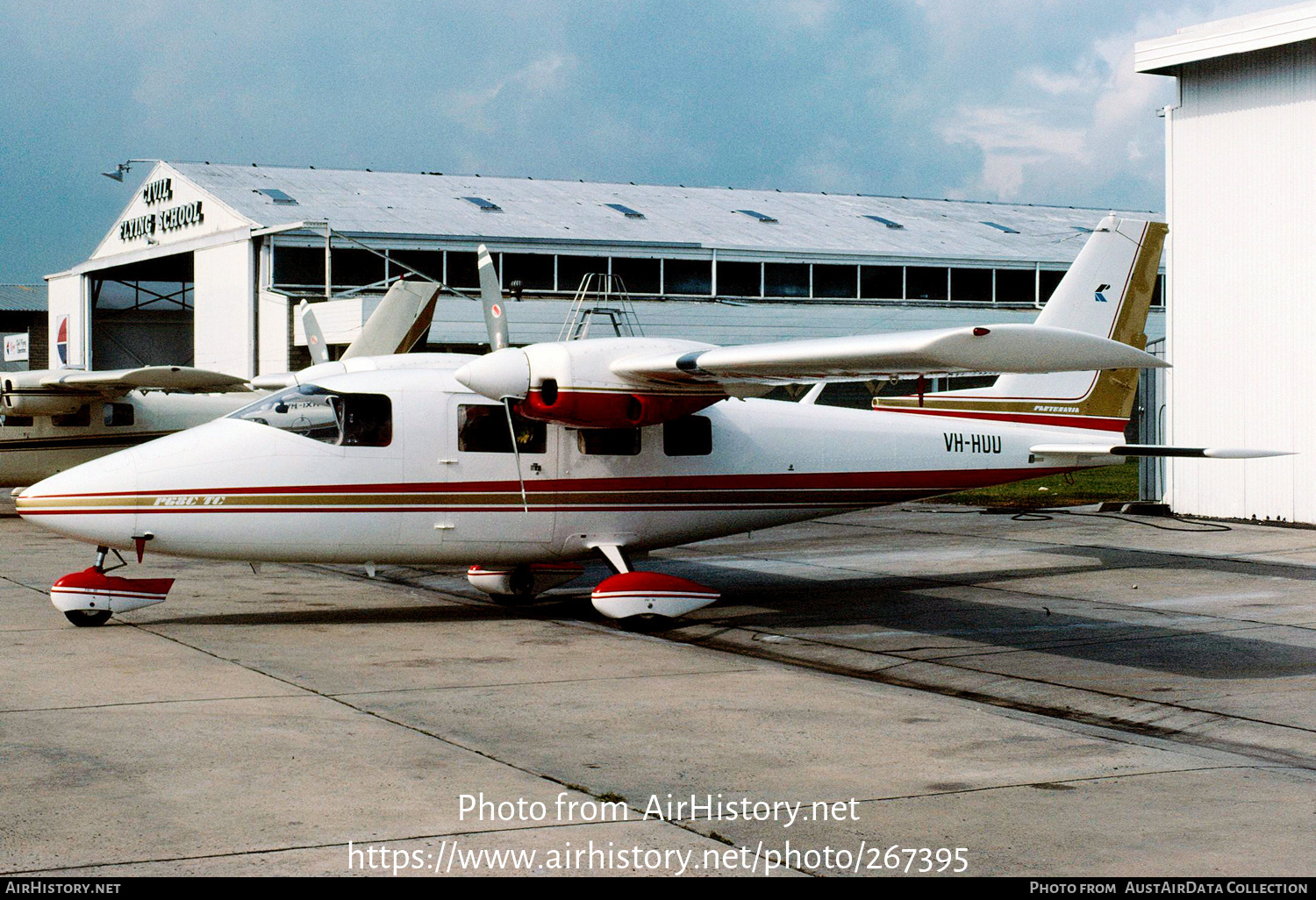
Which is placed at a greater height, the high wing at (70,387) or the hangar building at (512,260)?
the hangar building at (512,260)

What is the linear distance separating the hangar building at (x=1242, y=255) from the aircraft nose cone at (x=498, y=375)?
13.8 meters

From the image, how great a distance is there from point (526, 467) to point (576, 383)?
1.14m

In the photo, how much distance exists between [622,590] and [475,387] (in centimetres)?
229

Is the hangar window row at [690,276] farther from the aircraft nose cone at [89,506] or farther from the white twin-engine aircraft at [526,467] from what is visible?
the aircraft nose cone at [89,506]

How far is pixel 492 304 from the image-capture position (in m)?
16.0

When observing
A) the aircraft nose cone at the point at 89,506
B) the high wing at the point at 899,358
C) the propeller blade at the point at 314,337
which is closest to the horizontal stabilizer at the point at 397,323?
the propeller blade at the point at 314,337

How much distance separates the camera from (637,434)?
44.1ft

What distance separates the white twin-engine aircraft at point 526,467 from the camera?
1178 cm

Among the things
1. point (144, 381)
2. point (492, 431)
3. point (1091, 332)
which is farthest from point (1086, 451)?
point (144, 381)

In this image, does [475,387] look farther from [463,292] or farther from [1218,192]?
[463,292]

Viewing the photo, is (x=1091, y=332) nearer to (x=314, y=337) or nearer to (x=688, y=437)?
(x=688, y=437)

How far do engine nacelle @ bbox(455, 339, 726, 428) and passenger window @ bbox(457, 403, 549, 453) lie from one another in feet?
0.80

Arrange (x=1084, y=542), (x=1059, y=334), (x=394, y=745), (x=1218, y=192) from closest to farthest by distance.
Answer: (x=394, y=745) → (x=1059, y=334) → (x=1084, y=542) → (x=1218, y=192)
